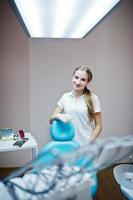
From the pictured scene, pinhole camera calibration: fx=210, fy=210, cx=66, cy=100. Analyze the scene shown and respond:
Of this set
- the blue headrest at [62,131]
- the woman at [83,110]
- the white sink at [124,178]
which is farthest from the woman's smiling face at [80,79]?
the white sink at [124,178]

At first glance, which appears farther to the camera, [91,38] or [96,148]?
[91,38]

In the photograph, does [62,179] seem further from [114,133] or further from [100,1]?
[114,133]

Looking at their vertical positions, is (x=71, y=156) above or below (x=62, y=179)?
above

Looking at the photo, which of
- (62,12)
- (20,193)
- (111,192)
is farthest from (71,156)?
(111,192)

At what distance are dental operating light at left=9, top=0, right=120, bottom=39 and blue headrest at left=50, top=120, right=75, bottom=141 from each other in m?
0.79

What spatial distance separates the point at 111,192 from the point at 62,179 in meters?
1.94

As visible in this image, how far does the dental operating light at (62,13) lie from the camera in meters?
1.36

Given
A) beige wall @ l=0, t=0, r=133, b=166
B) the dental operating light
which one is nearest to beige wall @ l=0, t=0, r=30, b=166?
beige wall @ l=0, t=0, r=133, b=166

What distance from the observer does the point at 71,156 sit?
2.10ft

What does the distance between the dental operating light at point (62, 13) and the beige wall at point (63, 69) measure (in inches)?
34.2

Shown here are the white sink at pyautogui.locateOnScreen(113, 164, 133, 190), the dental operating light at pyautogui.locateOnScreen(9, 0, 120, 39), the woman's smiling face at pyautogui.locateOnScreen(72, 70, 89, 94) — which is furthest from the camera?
the woman's smiling face at pyautogui.locateOnScreen(72, 70, 89, 94)

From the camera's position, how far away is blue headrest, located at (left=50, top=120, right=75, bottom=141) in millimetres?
1417

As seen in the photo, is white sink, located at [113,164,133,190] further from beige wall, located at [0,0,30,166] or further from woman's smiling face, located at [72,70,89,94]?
beige wall, located at [0,0,30,166]

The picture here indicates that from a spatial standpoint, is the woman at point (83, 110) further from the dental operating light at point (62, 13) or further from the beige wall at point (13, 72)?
the beige wall at point (13, 72)
